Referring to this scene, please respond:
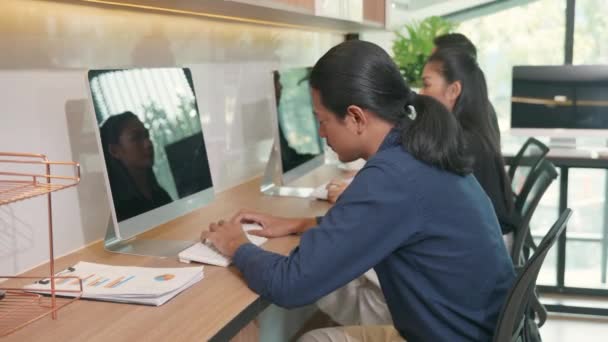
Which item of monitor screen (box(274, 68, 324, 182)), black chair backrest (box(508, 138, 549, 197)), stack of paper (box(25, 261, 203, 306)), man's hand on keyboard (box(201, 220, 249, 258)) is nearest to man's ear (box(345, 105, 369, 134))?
man's hand on keyboard (box(201, 220, 249, 258))

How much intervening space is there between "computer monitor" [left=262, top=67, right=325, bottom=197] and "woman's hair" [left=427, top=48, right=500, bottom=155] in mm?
600

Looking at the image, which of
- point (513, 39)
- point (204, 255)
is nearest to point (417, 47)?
point (513, 39)

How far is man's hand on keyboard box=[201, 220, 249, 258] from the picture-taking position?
164 cm

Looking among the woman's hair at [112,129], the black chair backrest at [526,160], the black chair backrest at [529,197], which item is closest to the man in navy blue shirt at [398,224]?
the woman's hair at [112,129]

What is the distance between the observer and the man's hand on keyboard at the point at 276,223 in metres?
1.93

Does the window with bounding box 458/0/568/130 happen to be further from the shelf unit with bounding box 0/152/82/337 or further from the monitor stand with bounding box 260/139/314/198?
the shelf unit with bounding box 0/152/82/337

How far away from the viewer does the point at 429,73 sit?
114 inches

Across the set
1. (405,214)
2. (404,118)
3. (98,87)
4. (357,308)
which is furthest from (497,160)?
(98,87)

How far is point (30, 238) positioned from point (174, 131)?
470 mm

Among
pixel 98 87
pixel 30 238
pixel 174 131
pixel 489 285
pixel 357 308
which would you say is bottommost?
pixel 357 308

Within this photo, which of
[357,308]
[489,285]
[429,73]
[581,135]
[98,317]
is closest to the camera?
[98,317]

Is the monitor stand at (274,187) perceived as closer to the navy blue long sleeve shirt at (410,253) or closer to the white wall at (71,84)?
the white wall at (71,84)

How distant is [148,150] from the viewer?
1.73 metres

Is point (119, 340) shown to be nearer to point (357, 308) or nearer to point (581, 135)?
point (357, 308)
